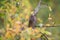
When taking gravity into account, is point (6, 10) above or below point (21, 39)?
above

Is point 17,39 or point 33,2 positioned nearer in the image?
point 17,39

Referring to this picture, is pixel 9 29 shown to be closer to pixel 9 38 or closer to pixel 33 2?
pixel 9 38

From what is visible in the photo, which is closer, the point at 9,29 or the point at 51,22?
the point at 9,29

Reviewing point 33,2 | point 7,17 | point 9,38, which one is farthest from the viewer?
point 33,2

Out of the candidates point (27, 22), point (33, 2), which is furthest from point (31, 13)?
point (33, 2)

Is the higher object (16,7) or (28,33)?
(16,7)

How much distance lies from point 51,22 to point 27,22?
0.25m

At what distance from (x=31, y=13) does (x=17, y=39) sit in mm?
322

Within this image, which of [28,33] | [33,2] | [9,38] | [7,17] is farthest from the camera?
[33,2]

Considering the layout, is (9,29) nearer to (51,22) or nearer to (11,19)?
(11,19)

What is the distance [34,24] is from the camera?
250 centimetres

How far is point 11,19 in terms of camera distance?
2389 mm

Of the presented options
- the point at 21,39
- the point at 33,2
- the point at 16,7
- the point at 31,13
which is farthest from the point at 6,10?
the point at 33,2

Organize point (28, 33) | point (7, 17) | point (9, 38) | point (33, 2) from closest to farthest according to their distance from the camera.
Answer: point (28, 33)
point (9, 38)
point (7, 17)
point (33, 2)
